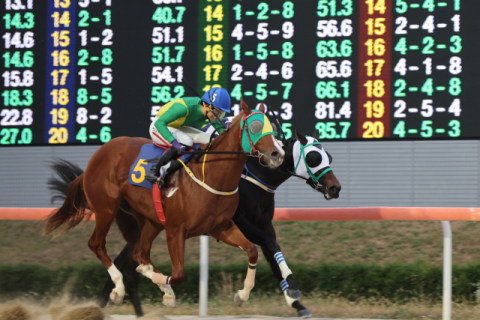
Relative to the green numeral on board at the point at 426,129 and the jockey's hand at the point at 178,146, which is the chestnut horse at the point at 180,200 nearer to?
the jockey's hand at the point at 178,146

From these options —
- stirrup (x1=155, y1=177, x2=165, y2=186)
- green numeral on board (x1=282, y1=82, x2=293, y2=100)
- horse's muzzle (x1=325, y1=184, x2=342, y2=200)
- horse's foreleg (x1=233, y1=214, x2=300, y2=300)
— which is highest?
green numeral on board (x1=282, y1=82, x2=293, y2=100)

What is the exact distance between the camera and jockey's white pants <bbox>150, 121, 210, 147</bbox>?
345 cm

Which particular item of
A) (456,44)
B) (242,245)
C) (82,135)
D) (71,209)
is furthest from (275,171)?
(82,135)

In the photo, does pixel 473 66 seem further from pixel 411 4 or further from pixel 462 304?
pixel 462 304

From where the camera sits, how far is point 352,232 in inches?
243

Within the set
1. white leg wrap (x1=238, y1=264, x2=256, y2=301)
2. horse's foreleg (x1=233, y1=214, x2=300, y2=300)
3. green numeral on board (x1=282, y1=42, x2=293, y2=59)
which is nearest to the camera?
white leg wrap (x1=238, y1=264, x2=256, y2=301)

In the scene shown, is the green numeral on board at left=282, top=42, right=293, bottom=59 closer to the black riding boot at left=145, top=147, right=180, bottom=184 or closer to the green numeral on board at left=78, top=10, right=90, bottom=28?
the green numeral on board at left=78, top=10, right=90, bottom=28

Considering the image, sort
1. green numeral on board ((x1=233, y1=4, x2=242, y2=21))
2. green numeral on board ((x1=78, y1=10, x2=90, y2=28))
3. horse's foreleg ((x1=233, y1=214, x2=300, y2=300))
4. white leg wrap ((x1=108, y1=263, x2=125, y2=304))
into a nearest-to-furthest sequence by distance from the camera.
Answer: white leg wrap ((x1=108, y1=263, x2=125, y2=304)) → horse's foreleg ((x1=233, y1=214, x2=300, y2=300)) → green numeral on board ((x1=233, y1=4, x2=242, y2=21)) → green numeral on board ((x1=78, y1=10, x2=90, y2=28))

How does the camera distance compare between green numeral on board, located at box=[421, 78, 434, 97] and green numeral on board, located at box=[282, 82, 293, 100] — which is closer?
green numeral on board, located at box=[421, 78, 434, 97]

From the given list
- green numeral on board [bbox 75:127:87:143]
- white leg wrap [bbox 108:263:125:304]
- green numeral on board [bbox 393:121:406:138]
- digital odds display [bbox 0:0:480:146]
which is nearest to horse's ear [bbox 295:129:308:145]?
digital odds display [bbox 0:0:480:146]

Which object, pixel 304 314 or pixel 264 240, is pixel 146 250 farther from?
pixel 304 314

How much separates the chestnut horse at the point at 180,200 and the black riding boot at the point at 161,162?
8 centimetres

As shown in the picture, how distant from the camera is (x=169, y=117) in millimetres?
3346

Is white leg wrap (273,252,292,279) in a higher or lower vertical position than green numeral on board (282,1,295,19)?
lower
